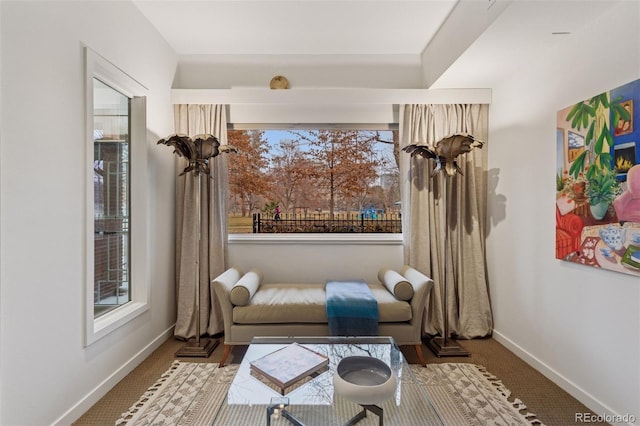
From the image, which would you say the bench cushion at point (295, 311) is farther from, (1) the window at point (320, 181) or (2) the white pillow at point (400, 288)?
(1) the window at point (320, 181)

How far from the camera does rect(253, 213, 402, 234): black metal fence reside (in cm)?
343

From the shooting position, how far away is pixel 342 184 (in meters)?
3.47

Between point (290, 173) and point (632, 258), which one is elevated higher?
point (290, 173)

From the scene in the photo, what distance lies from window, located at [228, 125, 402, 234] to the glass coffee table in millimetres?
1798

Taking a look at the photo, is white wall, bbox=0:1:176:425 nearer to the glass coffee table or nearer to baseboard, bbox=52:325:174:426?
baseboard, bbox=52:325:174:426

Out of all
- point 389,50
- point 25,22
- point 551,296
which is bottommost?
point 551,296

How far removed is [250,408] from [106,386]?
1.22 meters

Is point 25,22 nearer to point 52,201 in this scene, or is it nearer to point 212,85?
point 52,201

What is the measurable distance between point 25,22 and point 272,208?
230cm

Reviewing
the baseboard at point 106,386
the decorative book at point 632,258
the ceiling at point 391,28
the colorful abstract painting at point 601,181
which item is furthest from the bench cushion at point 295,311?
the ceiling at point 391,28

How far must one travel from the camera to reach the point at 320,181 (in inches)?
136

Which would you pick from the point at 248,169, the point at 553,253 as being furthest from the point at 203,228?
the point at 553,253

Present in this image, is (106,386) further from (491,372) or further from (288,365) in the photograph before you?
(491,372)

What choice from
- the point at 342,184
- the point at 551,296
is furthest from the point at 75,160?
the point at 551,296
